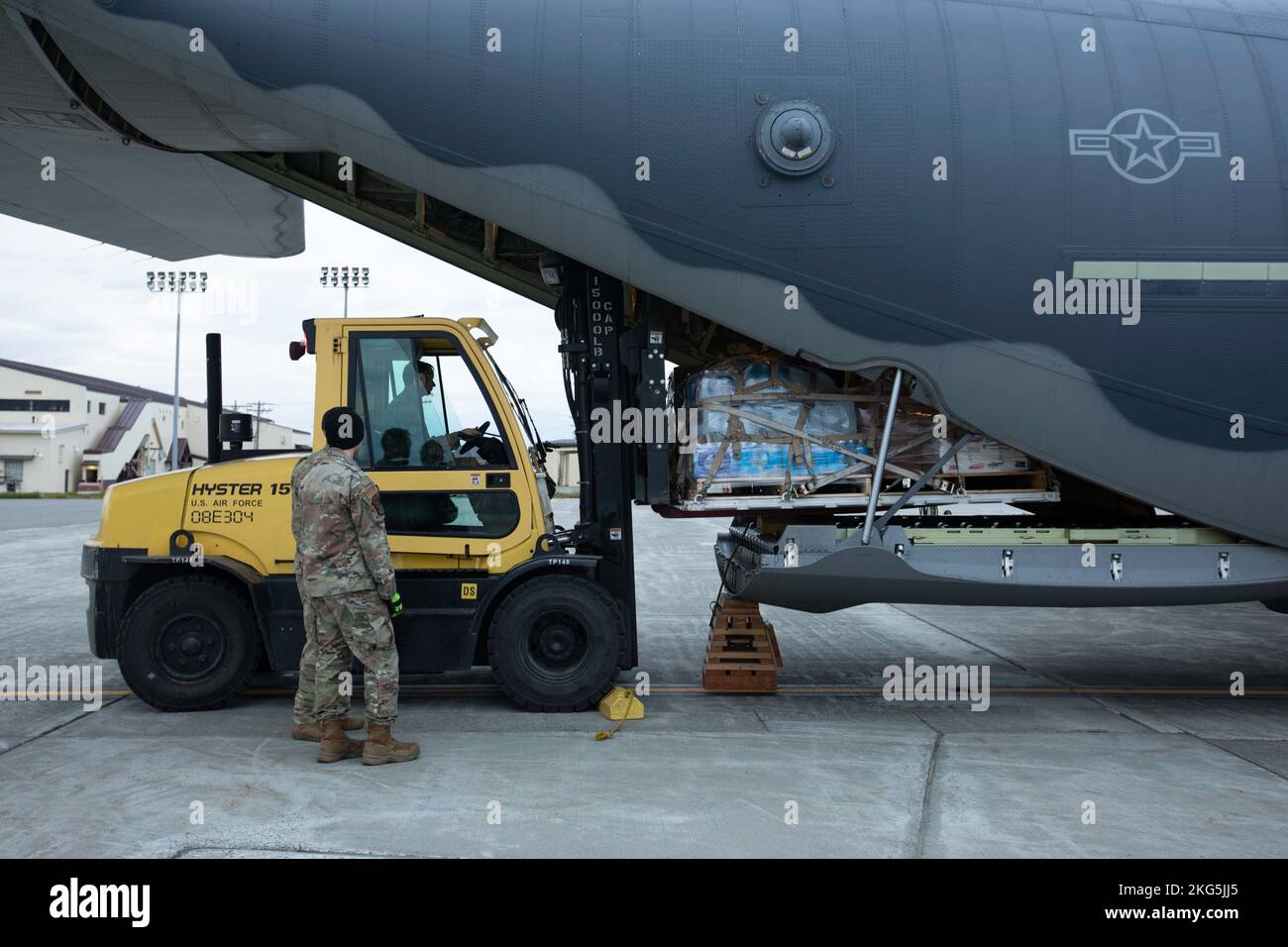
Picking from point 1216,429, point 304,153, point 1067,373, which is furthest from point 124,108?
point 1216,429

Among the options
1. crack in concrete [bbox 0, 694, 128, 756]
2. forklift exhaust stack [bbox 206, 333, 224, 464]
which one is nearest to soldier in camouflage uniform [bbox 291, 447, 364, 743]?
forklift exhaust stack [bbox 206, 333, 224, 464]

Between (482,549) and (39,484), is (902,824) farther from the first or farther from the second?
(39,484)

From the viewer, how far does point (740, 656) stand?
23.9 feet

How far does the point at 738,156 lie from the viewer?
612 centimetres

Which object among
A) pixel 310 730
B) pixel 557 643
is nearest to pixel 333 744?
pixel 310 730

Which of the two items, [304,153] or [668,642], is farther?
[668,642]

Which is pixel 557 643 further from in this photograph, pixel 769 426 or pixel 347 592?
pixel 769 426

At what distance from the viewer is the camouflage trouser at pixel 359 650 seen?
5.49m

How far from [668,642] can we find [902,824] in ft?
16.0

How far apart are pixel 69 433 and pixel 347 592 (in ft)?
215

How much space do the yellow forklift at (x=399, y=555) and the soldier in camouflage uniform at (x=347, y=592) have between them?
0.77 metres

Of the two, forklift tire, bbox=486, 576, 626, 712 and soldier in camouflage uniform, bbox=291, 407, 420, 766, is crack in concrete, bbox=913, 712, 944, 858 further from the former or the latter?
soldier in camouflage uniform, bbox=291, 407, 420, 766

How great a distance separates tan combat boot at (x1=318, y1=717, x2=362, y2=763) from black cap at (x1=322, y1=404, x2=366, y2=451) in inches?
61.7
